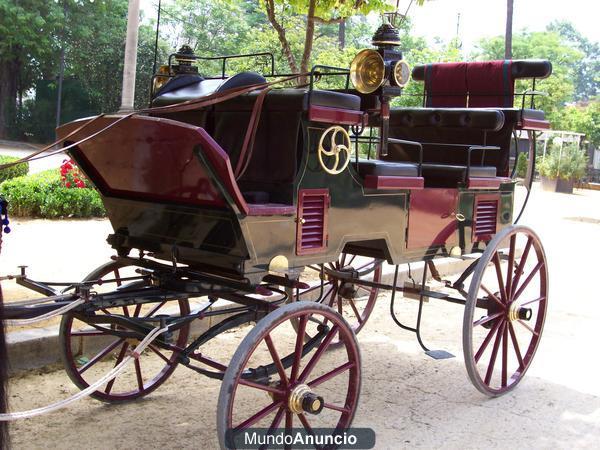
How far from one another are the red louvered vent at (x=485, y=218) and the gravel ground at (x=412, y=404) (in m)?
0.99

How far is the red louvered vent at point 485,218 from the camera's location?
14.5ft

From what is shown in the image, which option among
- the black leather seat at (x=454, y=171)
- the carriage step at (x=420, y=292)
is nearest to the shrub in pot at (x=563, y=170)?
the black leather seat at (x=454, y=171)

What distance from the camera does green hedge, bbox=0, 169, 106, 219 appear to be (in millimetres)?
8875

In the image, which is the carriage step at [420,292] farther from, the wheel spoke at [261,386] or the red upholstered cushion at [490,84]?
the red upholstered cushion at [490,84]

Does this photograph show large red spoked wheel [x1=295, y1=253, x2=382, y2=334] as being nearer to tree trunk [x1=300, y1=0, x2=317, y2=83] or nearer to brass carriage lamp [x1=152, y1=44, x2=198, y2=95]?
brass carriage lamp [x1=152, y1=44, x2=198, y2=95]

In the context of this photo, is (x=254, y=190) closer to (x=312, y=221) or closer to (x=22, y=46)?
(x=312, y=221)

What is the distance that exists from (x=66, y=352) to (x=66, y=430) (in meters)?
0.42

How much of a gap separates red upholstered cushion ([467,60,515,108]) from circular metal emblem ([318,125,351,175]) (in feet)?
6.73

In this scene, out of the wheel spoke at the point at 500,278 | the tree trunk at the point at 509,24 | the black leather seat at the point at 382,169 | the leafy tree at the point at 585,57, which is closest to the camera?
the black leather seat at the point at 382,169

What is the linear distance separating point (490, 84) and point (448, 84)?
1.09 ft

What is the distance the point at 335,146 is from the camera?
3266 millimetres

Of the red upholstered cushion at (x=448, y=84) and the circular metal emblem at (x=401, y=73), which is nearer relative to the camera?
the circular metal emblem at (x=401, y=73)

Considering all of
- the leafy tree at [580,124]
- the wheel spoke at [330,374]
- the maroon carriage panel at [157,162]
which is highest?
the leafy tree at [580,124]

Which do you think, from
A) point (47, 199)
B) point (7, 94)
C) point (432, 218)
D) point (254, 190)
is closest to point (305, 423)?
point (254, 190)
